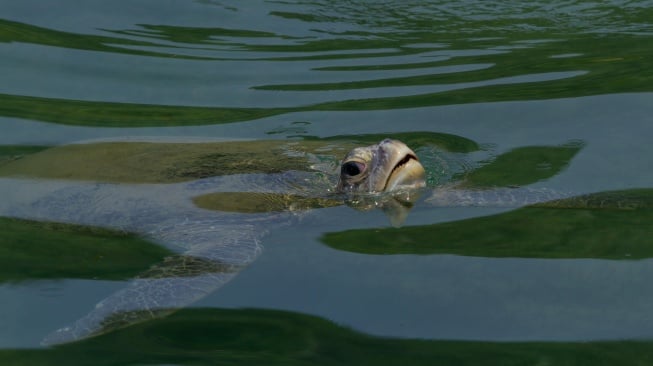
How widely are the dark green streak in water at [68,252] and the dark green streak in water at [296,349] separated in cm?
90

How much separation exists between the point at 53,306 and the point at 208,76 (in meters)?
5.52

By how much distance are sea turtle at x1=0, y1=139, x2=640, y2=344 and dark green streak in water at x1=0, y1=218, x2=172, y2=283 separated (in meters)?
0.16

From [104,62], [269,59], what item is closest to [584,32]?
[269,59]

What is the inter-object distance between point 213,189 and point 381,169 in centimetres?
118

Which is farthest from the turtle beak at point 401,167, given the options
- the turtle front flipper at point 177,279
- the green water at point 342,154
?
the turtle front flipper at point 177,279

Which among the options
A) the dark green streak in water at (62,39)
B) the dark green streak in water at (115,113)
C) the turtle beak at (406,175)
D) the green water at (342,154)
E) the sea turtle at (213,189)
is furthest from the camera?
the dark green streak in water at (62,39)

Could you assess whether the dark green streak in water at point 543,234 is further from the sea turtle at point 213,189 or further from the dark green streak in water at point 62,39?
the dark green streak in water at point 62,39

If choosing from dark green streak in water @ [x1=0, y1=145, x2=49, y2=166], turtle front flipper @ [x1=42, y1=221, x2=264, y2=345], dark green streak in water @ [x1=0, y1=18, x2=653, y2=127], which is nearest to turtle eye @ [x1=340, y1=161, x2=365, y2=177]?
turtle front flipper @ [x1=42, y1=221, x2=264, y2=345]

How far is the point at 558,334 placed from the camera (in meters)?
4.21

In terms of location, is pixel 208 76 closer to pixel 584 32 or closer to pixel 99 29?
pixel 99 29

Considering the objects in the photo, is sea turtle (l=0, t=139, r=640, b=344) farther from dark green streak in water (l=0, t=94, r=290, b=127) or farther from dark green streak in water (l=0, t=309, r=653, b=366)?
dark green streak in water (l=0, t=309, r=653, b=366)

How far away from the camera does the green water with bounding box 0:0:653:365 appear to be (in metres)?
4.32

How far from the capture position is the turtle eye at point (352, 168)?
670cm

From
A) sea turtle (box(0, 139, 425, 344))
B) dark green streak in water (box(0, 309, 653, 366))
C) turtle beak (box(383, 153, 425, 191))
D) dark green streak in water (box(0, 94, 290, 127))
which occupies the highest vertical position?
dark green streak in water (box(0, 94, 290, 127))
